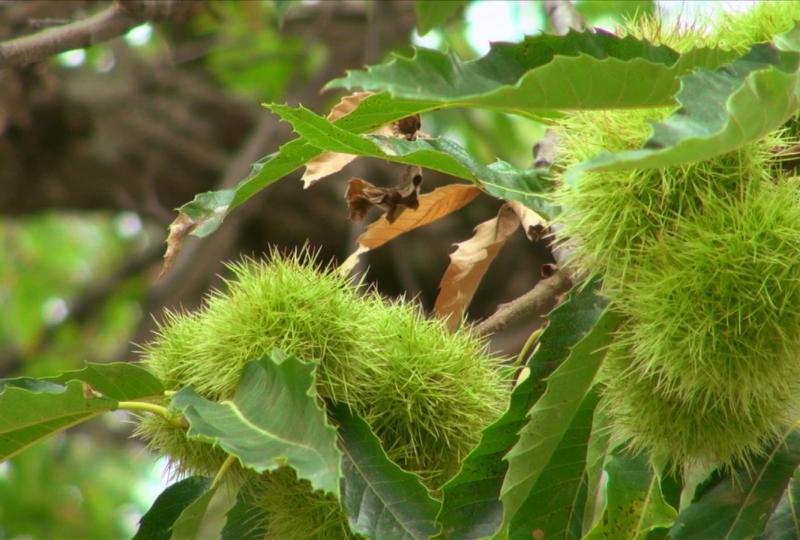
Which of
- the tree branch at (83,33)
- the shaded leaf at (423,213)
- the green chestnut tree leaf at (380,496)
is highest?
the tree branch at (83,33)

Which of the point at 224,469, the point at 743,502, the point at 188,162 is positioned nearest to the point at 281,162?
the point at 224,469

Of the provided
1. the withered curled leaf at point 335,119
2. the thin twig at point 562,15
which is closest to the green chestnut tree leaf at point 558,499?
the withered curled leaf at point 335,119

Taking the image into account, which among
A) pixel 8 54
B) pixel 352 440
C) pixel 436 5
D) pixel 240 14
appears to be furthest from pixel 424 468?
pixel 240 14

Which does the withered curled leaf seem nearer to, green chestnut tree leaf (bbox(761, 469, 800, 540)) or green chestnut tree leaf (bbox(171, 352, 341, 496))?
green chestnut tree leaf (bbox(171, 352, 341, 496))

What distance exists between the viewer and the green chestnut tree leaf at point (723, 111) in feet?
2.94

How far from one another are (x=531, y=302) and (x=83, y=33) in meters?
1.02

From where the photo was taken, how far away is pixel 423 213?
5.39 feet

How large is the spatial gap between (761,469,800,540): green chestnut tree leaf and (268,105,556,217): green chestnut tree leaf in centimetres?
48

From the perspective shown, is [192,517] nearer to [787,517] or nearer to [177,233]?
[177,233]

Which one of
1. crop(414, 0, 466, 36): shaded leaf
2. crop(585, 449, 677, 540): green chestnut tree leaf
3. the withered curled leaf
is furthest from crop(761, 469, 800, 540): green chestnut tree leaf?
crop(414, 0, 466, 36): shaded leaf

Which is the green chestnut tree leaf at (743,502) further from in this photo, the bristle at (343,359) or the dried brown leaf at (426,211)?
the dried brown leaf at (426,211)

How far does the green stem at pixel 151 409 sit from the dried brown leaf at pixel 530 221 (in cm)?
55

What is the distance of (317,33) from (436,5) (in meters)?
1.22

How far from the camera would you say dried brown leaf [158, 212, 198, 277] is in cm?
140
